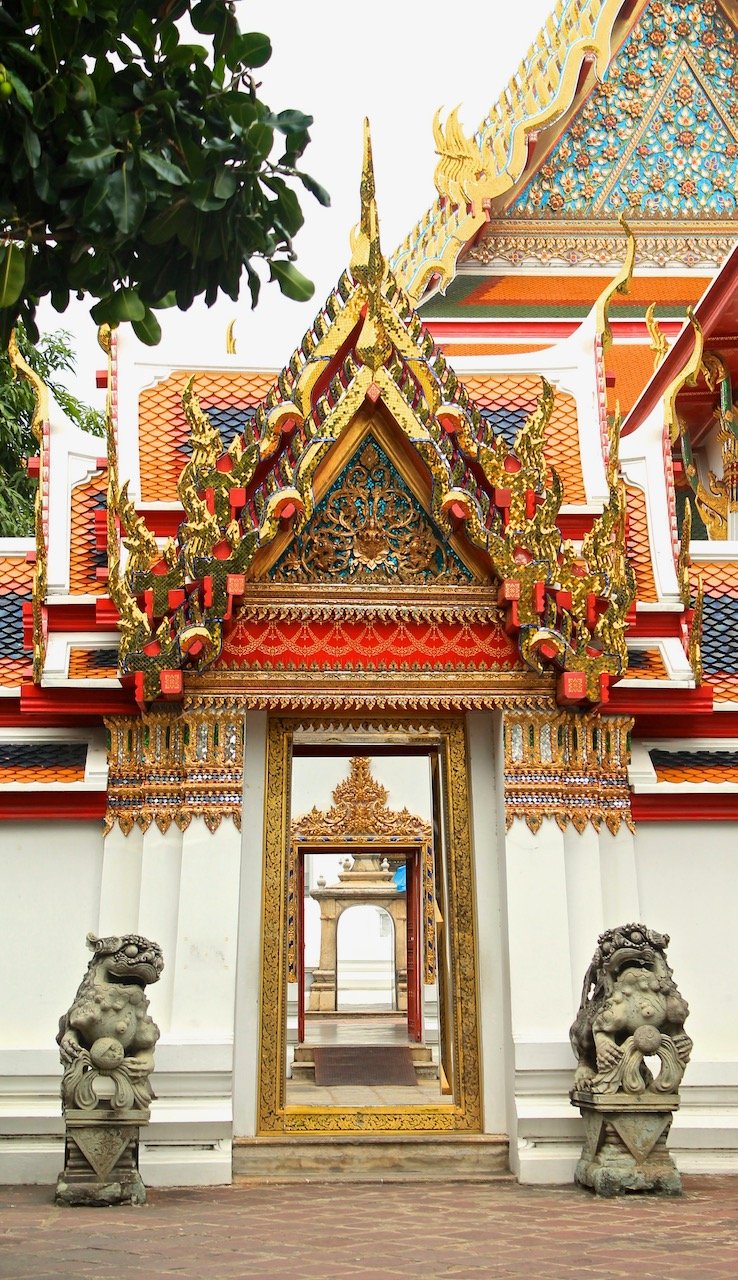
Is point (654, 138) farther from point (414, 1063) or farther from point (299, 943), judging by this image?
point (414, 1063)

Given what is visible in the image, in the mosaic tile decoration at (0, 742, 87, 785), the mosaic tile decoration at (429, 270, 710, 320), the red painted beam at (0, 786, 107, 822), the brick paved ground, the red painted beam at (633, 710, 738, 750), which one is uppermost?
the mosaic tile decoration at (429, 270, 710, 320)

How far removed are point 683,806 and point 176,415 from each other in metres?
3.64

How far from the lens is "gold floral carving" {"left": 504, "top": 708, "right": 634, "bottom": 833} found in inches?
303

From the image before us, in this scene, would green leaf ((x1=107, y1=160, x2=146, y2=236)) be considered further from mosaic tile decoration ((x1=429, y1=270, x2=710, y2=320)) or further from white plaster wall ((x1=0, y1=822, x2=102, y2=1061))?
mosaic tile decoration ((x1=429, y1=270, x2=710, y2=320))

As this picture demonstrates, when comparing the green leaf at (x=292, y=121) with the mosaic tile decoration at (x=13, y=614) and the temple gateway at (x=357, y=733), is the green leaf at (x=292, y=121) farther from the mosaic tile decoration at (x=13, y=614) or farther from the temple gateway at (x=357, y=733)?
the mosaic tile decoration at (x=13, y=614)

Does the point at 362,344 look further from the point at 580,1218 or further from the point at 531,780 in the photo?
the point at 580,1218

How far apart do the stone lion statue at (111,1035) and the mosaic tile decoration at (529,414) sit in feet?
12.3

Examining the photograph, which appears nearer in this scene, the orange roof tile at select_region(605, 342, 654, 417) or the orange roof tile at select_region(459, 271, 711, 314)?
the orange roof tile at select_region(605, 342, 654, 417)

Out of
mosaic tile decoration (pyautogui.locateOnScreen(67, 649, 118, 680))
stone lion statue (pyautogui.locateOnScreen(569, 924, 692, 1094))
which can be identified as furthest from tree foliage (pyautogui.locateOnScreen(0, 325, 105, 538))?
stone lion statue (pyautogui.locateOnScreen(569, 924, 692, 1094))

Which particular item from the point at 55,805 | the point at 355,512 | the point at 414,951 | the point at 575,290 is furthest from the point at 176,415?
the point at 414,951

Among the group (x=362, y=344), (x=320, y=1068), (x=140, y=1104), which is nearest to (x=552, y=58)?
(x=362, y=344)

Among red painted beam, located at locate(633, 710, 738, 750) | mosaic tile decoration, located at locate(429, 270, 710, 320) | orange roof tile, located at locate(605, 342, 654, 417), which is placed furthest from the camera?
mosaic tile decoration, located at locate(429, 270, 710, 320)

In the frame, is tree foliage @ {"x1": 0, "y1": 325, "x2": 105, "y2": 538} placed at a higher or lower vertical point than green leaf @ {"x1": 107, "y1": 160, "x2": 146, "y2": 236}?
higher

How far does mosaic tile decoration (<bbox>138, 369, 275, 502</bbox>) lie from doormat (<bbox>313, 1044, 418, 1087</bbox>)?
15.5 ft
